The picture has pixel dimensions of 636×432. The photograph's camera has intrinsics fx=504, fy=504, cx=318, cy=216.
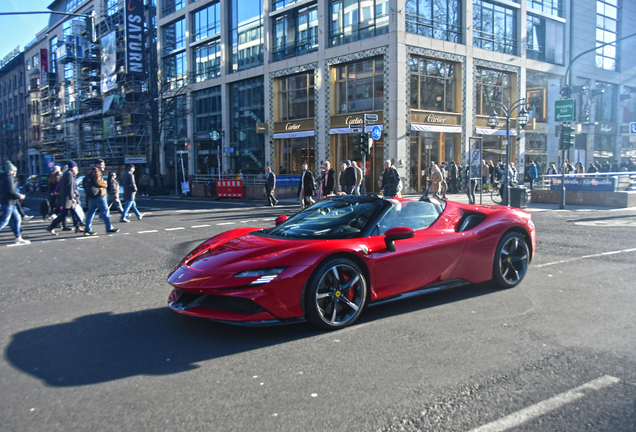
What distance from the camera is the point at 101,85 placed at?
50.9 meters

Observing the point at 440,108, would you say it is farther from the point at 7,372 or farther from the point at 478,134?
the point at 7,372

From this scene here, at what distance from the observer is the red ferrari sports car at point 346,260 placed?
416cm

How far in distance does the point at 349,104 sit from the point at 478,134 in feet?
26.0

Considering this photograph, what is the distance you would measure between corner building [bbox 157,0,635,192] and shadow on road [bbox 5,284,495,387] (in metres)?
22.8

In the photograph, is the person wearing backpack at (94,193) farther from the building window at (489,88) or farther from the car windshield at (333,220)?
the building window at (489,88)

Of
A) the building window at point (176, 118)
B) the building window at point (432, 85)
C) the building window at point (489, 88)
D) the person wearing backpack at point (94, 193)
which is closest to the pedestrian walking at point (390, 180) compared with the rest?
the person wearing backpack at point (94, 193)

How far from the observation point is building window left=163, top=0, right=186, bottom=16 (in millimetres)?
41531

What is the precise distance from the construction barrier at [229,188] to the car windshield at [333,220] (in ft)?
72.4

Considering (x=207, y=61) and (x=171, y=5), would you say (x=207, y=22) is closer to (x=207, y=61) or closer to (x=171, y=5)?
(x=207, y=61)

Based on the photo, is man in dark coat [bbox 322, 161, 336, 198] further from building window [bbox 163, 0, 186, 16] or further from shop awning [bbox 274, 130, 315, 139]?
building window [bbox 163, 0, 186, 16]

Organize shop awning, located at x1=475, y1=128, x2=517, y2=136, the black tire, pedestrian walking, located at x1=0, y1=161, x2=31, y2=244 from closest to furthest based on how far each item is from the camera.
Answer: the black tire, pedestrian walking, located at x1=0, y1=161, x2=31, y2=244, shop awning, located at x1=475, y1=128, x2=517, y2=136

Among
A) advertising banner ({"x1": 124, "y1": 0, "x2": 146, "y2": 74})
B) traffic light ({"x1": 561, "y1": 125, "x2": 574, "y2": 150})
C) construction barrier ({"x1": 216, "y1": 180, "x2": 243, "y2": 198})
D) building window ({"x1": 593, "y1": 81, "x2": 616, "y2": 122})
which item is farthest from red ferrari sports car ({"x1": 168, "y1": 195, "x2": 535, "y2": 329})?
advertising banner ({"x1": 124, "y1": 0, "x2": 146, "y2": 74})

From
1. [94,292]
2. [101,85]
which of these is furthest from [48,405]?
[101,85]

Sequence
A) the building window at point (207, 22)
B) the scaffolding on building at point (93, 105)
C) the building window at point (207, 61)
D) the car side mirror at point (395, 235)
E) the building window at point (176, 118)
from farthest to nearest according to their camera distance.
Answer: the scaffolding on building at point (93, 105) → the building window at point (176, 118) → the building window at point (207, 61) → the building window at point (207, 22) → the car side mirror at point (395, 235)
